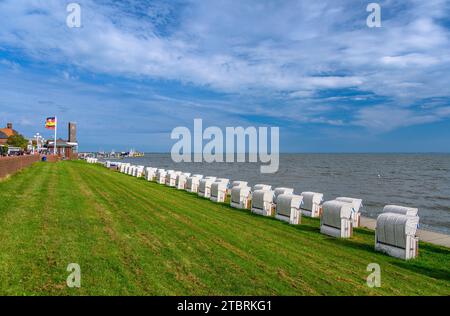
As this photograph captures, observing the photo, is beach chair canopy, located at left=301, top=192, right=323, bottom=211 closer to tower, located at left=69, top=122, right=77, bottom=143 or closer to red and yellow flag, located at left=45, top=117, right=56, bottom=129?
red and yellow flag, located at left=45, top=117, right=56, bottom=129

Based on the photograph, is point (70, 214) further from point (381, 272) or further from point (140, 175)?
point (140, 175)

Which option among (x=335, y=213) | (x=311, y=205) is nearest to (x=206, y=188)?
(x=311, y=205)

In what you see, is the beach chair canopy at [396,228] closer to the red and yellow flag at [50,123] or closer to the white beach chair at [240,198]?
the white beach chair at [240,198]

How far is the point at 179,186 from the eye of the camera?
27250mm

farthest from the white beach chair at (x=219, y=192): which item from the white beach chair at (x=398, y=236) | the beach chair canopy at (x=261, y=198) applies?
the white beach chair at (x=398, y=236)

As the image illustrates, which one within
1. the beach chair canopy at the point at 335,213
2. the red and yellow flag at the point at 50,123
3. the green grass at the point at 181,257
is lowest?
the green grass at the point at 181,257

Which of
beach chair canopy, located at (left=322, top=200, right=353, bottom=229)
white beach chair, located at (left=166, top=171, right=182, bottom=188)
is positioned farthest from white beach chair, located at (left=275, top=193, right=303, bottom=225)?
white beach chair, located at (left=166, top=171, right=182, bottom=188)

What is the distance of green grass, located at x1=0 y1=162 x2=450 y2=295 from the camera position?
6395 millimetres

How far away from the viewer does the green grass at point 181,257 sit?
6395 millimetres

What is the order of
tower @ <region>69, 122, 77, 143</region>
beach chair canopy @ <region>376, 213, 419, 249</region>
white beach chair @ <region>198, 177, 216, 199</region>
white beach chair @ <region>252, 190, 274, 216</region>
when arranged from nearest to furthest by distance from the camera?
1. beach chair canopy @ <region>376, 213, 419, 249</region>
2. white beach chair @ <region>252, 190, 274, 216</region>
3. white beach chair @ <region>198, 177, 216, 199</region>
4. tower @ <region>69, 122, 77, 143</region>
